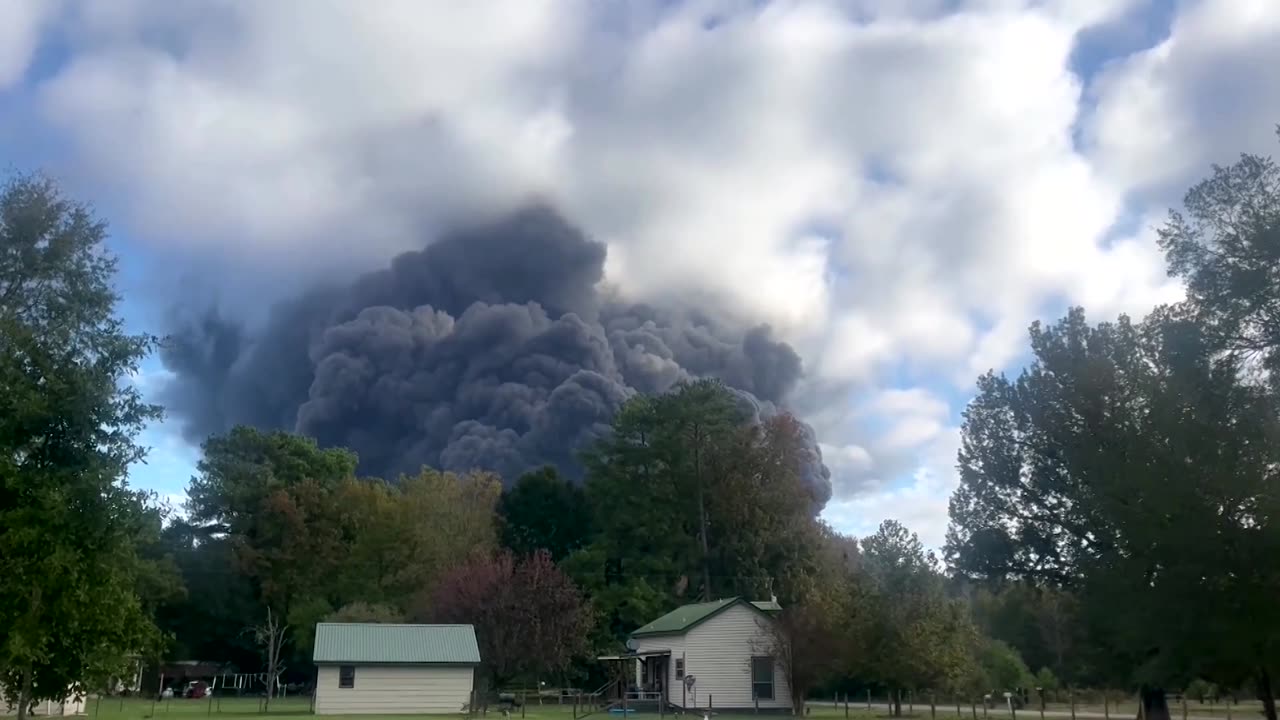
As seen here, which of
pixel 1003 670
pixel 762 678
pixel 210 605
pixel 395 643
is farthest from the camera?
pixel 210 605

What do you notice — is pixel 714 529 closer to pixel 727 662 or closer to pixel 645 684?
pixel 645 684

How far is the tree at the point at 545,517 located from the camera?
7206cm

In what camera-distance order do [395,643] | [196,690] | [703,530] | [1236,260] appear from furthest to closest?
[196,690] < [703,530] < [395,643] < [1236,260]

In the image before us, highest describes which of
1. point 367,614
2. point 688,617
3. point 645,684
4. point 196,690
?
point 367,614

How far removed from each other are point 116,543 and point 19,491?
84.3 inches

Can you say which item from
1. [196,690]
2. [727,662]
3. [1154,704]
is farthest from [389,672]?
[196,690]

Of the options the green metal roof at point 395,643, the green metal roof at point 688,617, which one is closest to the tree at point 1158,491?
the green metal roof at point 688,617

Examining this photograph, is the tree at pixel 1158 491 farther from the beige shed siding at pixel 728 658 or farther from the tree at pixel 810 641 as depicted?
the beige shed siding at pixel 728 658

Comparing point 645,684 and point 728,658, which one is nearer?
point 728,658

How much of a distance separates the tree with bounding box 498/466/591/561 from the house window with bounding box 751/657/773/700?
28387 mm

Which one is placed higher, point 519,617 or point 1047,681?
point 519,617

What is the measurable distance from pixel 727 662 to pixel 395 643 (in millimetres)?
13887

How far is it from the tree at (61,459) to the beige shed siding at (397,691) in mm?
19853

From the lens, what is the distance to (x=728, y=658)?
147 ft
